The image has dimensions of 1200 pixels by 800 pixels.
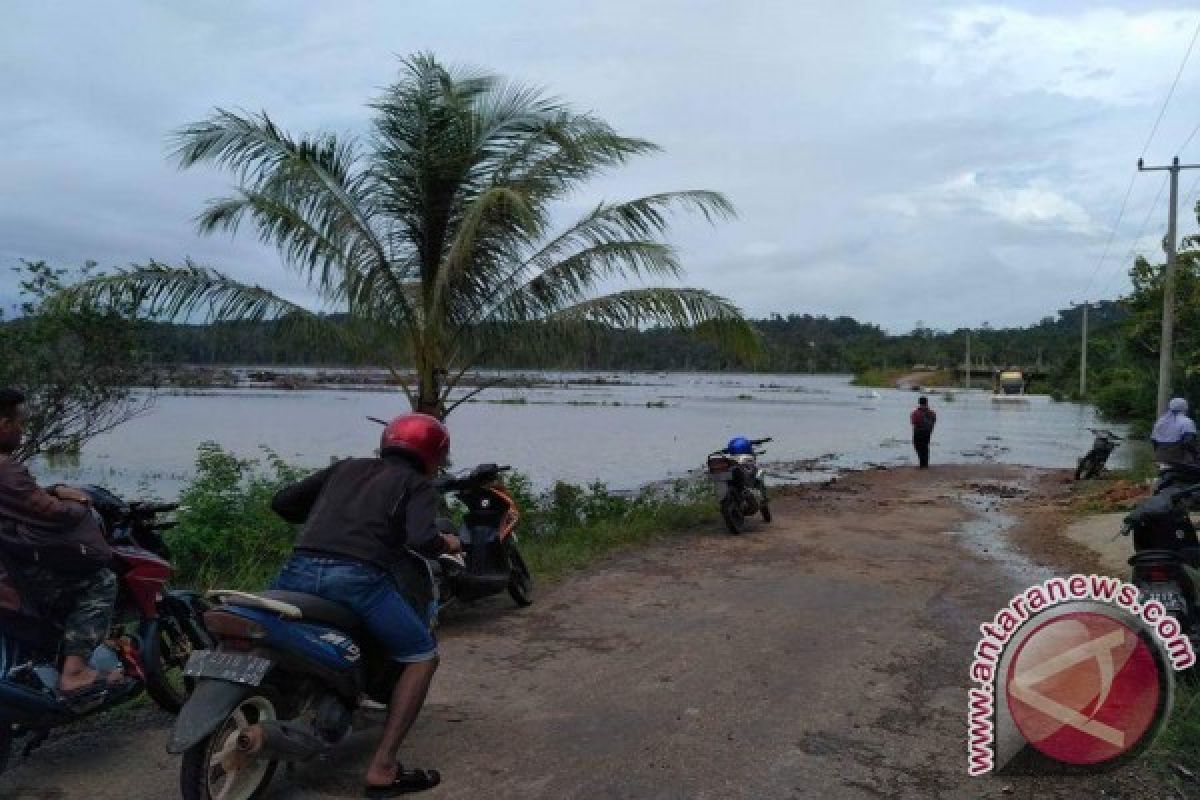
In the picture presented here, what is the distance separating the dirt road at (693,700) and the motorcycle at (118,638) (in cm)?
27

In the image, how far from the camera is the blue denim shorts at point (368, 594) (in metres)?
3.75

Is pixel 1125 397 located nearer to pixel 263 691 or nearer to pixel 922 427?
pixel 922 427

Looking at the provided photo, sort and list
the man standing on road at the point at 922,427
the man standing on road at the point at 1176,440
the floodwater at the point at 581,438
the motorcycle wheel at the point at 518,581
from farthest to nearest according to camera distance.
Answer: the floodwater at the point at 581,438 → the man standing on road at the point at 922,427 → the man standing on road at the point at 1176,440 → the motorcycle wheel at the point at 518,581

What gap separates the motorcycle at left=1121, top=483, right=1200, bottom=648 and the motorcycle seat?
148 inches

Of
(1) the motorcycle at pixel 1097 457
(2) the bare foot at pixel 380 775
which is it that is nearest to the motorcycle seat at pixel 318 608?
(2) the bare foot at pixel 380 775

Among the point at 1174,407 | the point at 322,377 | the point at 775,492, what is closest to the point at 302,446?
the point at 775,492

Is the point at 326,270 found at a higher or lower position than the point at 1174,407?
higher

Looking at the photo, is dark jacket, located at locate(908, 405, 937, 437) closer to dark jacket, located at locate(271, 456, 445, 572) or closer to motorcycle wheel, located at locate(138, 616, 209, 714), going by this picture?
motorcycle wheel, located at locate(138, 616, 209, 714)

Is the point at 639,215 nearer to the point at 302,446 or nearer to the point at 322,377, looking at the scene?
the point at 302,446

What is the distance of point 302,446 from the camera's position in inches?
1011

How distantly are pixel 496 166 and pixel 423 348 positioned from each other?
208 cm

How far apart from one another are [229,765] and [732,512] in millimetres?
8039

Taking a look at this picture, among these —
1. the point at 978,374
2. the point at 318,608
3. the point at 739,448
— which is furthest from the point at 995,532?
the point at 978,374

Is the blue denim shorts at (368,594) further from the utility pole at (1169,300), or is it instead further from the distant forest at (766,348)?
the utility pole at (1169,300)
